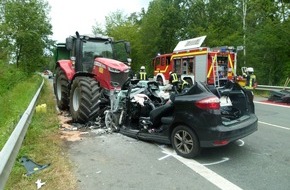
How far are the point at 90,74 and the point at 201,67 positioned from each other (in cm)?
1022

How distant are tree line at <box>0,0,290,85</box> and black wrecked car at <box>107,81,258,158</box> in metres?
16.2

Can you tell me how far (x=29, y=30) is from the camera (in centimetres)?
2408

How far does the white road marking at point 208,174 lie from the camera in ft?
14.4

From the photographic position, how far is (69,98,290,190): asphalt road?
449 centimetres

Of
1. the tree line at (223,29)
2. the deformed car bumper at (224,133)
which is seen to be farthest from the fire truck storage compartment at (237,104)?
the tree line at (223,29)

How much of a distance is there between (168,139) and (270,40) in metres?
17.6

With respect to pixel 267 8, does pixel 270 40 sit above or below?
below

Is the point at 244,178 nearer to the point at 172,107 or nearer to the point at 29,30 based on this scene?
the point at 172,107

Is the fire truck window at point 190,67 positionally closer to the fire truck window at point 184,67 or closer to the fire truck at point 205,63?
the fire truck at point 205,63

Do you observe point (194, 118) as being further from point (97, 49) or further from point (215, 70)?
point (215, 70)

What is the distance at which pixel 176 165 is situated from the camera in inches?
207

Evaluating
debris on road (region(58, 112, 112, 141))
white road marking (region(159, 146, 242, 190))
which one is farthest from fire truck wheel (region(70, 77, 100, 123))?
white road marking (region(159, 146, 242, 190))

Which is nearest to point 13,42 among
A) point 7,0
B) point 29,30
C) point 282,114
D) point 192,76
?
point 29,30

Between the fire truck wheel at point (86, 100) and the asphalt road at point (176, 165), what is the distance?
3.28ft
